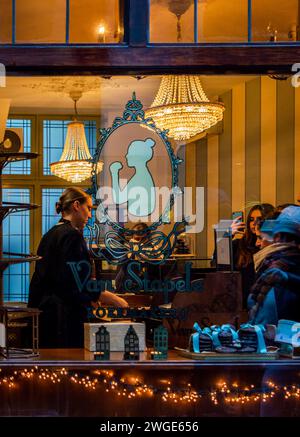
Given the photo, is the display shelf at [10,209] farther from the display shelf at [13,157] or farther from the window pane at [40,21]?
the window pane at [40,21]

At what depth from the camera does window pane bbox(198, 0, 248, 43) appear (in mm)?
4672

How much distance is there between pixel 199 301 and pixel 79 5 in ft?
5.59

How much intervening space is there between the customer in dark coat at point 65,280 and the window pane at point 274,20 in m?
1.28

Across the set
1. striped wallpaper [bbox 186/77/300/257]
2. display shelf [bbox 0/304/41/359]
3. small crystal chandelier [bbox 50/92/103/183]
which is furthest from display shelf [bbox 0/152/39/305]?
striped wallpaper [bbox 186/77/300/257]

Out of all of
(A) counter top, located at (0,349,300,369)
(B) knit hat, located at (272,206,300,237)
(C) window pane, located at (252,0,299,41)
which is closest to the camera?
(A) counter top, located at (0,349,300,369)

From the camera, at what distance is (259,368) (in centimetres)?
461

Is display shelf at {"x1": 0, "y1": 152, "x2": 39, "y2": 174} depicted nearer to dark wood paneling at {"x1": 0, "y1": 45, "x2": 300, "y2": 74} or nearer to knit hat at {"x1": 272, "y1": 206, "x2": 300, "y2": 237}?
dark wood paneling at {"x1": 0, "y1": 45, "x2": 300, "y2": 74}

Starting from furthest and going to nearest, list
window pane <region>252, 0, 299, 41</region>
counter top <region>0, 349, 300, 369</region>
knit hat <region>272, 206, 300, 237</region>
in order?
knit hat <region>272, 206, 300, 237</region> < window pane <region>252, 0, 299, 41</region> < counter top <region>0, 349, 300, 369</region>

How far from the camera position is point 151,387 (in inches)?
183

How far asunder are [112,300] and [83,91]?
3.72 ft

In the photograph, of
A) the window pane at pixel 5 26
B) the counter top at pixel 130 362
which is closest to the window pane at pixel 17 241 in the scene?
the counter top at pixel 130 362

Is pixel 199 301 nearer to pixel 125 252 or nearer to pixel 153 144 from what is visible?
pixel 125 252

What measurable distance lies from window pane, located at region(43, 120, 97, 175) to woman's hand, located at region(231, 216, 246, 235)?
2.80 feet

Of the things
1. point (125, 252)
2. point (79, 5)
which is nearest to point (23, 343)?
point (125, 252)
